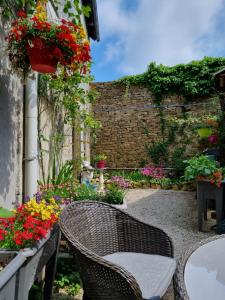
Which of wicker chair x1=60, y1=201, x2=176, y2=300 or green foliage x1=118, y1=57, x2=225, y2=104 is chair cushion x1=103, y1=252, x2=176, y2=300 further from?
green foliage x1=118, y1=57, x2=225, y2=104

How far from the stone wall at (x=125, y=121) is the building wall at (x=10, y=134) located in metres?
6.93

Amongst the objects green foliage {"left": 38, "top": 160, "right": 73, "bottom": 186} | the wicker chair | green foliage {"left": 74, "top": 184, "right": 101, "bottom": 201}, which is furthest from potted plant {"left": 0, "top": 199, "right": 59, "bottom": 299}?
green foliage {"left": 38, "top": 160, "right": 73, "bottom": 186}

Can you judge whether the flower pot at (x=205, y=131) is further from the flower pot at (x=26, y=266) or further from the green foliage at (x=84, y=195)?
the flower pot at (x=26, y=266)

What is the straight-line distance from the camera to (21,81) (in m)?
3.00

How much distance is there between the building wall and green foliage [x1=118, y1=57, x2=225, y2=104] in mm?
7305

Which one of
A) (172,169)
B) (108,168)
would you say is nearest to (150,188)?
(172,169)

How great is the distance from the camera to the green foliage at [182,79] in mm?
9141

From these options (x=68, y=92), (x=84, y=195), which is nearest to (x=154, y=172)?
(x=68, y=92)

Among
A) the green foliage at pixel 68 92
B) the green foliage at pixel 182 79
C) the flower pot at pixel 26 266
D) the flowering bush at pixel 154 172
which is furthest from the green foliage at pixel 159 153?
the flower pot at pixel 26 266

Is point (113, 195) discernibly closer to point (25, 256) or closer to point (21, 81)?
point (21, 81)

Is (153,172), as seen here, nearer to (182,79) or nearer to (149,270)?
(182,79)

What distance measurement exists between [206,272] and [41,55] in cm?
205

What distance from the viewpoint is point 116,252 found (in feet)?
7.04

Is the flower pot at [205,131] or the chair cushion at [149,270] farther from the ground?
the flower pot at [205,131]
